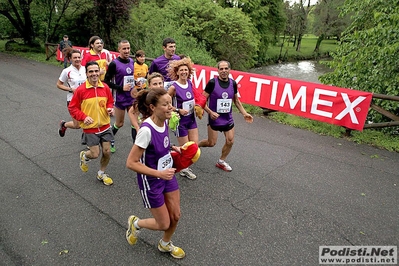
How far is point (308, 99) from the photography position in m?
7.45

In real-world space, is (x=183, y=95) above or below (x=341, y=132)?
above

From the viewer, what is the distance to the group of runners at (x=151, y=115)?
287 centimetres

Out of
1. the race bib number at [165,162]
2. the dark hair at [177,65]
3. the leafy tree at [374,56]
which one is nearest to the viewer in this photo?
the race bib number at [165,162]

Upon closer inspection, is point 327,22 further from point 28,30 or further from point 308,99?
point 308,99

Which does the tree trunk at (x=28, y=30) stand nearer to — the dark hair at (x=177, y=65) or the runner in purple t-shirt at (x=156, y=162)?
the dark hair at (x=177, y=65)

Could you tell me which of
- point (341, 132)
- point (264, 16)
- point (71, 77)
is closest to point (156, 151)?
point (71, 77)

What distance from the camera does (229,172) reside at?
17.4ft

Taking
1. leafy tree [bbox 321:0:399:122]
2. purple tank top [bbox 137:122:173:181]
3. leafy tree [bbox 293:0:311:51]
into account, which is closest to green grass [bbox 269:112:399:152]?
leafy tree [bbox 321:0:399:122]

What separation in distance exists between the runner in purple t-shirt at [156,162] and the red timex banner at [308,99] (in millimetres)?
5353

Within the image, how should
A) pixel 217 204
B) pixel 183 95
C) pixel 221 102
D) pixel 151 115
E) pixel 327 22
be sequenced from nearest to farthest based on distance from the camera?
pixel 151 115 → pixel 217 204 → pixel 183 95 → pixel 221 102 → pixel 327 22

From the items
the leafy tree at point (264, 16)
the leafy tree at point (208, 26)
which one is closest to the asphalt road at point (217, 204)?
the leafy tree at point (208, 26)

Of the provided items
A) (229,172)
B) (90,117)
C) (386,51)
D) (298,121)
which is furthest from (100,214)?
(386,51)

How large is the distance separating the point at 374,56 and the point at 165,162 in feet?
26.1

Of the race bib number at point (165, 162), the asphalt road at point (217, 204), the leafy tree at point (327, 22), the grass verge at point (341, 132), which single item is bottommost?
the asphalt road at point (217, 204)
